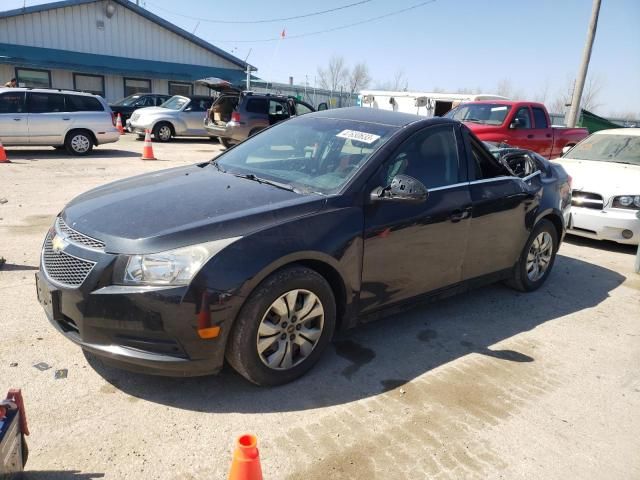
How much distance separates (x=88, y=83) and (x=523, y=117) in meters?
20.9

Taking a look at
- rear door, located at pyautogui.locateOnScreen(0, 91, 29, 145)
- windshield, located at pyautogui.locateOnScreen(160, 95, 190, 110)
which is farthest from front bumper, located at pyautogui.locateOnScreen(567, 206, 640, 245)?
windshield, located at pyautogui.locateOnScreen(160, 95, 190, 110)

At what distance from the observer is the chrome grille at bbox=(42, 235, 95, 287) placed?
9.30 ft

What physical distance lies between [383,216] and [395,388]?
1153 mm

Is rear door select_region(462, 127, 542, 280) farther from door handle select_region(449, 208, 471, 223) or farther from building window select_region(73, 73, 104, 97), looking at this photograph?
building window select_region(73, 73, 104, 97)

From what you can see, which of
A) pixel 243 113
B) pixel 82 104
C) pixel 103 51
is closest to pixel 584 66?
pixel 243 113

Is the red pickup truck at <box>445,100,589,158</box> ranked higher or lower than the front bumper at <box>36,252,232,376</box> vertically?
higher

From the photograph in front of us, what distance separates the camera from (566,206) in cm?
555

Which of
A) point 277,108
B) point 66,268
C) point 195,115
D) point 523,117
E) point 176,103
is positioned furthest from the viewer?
point 176,103

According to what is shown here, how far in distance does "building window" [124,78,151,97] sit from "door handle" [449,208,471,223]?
25141 mm

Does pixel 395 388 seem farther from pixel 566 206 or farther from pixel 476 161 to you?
pixel 566 206

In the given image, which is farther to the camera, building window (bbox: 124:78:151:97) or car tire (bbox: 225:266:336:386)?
building window (bbox: 124:78:151:97)

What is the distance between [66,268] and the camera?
2941 mm

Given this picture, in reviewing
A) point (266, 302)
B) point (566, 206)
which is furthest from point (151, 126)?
point (266, 302)

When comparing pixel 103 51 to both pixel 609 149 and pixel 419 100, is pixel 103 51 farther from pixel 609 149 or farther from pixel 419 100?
pixel 609 149
